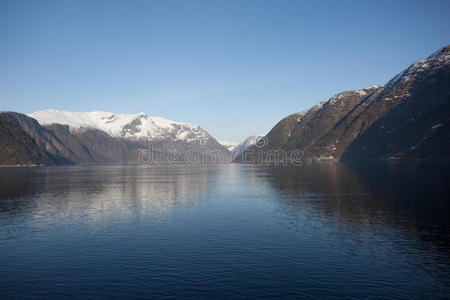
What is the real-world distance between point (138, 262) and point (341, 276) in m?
24.5

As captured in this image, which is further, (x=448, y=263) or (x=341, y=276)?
(x=448, y=263)

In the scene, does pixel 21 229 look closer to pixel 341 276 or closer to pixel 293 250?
pixel 293 250

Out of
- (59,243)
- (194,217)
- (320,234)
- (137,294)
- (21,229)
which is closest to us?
(137,294)

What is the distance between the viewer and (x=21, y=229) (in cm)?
6119

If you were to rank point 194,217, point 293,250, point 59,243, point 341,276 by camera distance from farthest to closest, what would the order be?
point 194,217, point 59,243, point 293,250, point 341,276

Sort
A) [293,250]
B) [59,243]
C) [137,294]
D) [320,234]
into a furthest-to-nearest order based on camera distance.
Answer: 1. [320,234]
2. [59,243]
3. [293,250]
4. [137,294]

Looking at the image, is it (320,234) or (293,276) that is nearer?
(293,276)

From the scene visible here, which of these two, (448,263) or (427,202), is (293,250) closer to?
(448,263)

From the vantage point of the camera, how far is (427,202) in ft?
281

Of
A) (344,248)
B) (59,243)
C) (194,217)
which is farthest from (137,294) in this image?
(194,217)

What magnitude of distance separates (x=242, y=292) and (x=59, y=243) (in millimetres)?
33617

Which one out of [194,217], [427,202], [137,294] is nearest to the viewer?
[137,294]

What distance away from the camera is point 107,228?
62.4 metres

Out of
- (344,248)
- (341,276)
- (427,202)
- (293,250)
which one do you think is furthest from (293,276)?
(427,202)
